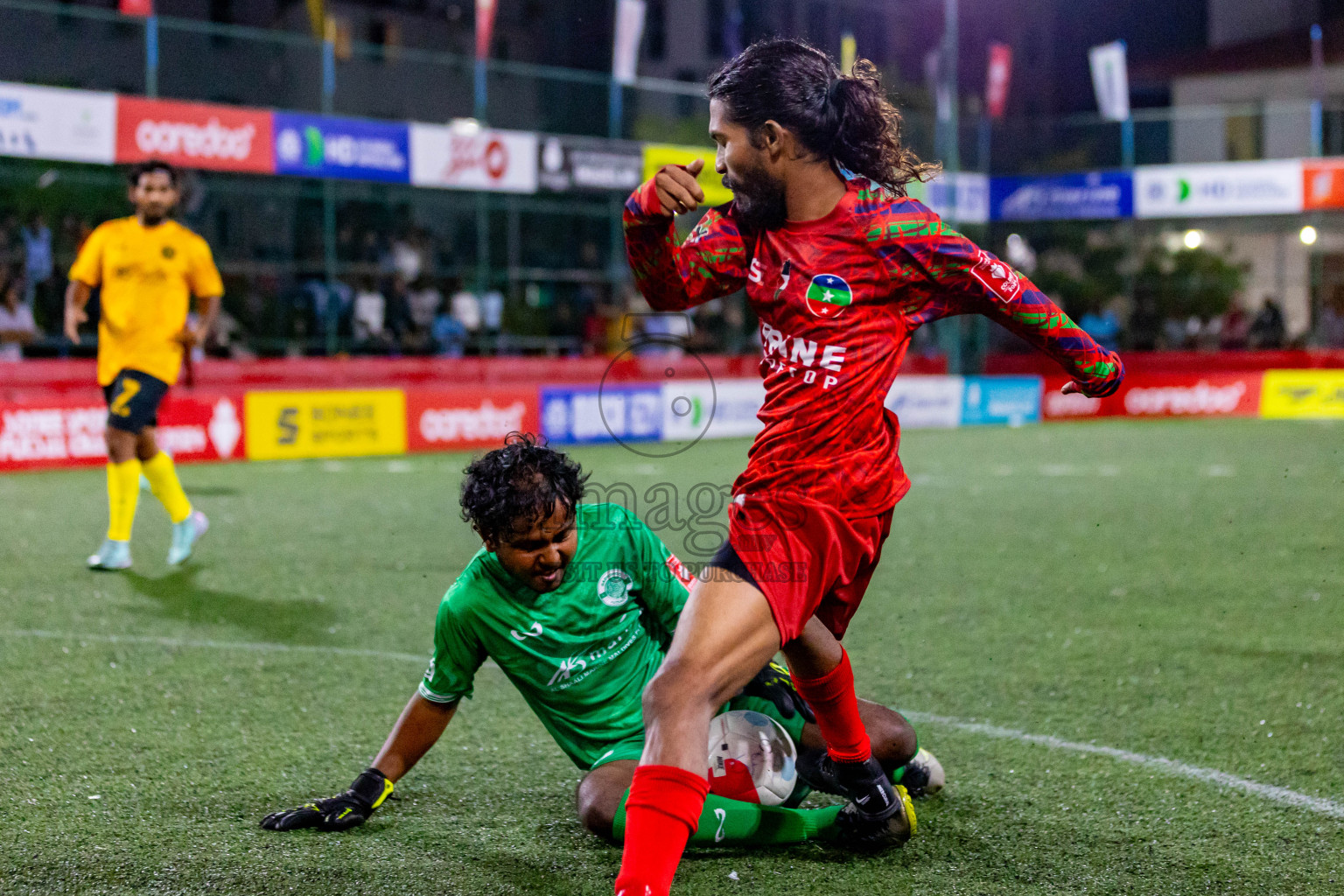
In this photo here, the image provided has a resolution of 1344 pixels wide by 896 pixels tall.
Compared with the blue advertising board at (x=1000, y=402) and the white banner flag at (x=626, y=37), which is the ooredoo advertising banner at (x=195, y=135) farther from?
the blue advertising board at (x=1000, y=402)

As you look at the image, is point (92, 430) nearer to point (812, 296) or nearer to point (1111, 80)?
point (812, 296)

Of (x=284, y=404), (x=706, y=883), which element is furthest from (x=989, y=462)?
(x=706, y=883)

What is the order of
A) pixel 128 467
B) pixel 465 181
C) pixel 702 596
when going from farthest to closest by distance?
pixel 465 181, pixel 128 467, pixel 702 596

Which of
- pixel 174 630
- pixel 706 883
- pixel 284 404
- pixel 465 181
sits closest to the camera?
pixel 706 883

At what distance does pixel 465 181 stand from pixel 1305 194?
15333mm

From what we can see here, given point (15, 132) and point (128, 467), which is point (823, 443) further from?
point (15, 132)

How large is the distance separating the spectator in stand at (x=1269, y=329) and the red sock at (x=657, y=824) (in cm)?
2462

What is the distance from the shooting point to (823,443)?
8.75 feet

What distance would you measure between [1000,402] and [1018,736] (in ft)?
55.0

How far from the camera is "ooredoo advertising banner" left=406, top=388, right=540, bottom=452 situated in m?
15.0

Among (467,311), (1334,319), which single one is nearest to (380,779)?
(467,311)

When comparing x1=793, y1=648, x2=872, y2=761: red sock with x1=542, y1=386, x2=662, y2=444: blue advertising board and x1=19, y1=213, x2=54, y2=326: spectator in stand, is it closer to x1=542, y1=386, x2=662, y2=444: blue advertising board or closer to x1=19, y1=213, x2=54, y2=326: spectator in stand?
x1=542, y1=386, x2=662, y2=444: blue advertising board

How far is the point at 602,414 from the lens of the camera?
15.7m

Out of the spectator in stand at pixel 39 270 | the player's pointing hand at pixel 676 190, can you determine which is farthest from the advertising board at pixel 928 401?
the player's pointing hand at pixel 676 190
